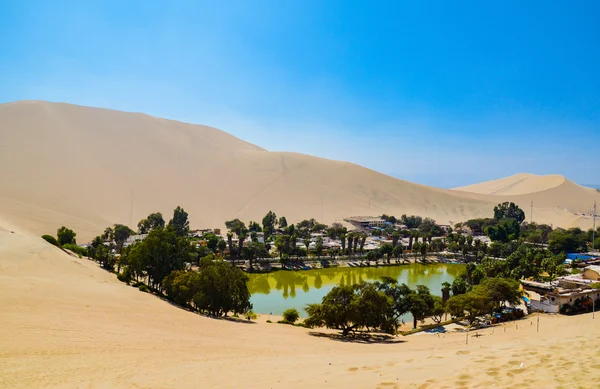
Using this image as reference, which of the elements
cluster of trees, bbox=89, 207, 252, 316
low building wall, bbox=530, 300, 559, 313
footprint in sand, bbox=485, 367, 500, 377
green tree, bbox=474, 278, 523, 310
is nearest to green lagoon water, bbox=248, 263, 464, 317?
cluster of trees, bbox=89, 207, 252, 316

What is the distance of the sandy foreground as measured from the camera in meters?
6.82

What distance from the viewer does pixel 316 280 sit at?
132ft

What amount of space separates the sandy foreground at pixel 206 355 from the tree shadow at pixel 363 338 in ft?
0.98

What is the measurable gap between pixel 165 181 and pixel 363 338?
71.1 meters

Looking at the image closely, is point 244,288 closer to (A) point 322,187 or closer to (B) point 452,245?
(B) point 452,245

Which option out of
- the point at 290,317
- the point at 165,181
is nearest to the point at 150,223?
the point at 165,181

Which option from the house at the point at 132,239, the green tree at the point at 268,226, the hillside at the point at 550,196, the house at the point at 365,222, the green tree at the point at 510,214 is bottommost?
the house at the point at 132,239

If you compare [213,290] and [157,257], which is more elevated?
[157,257]

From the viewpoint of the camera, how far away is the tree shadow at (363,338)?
56.4 ft

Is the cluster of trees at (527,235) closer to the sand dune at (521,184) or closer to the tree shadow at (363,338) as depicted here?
the tree shadow at (363,338)

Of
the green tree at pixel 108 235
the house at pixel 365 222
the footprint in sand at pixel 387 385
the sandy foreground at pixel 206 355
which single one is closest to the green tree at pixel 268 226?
the house at pixel 365 222

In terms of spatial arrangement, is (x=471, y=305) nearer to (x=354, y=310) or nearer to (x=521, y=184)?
(x=354, y=310)

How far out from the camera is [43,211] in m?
49.0

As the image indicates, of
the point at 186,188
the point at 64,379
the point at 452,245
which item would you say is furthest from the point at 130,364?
the point at 186,188
